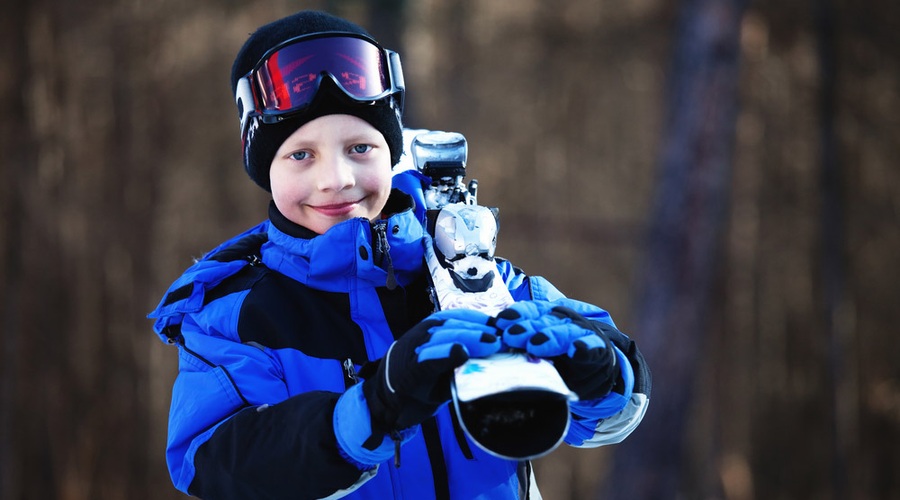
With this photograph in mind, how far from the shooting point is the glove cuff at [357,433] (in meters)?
1.51

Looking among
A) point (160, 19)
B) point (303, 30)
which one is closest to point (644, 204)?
point (160, 19)

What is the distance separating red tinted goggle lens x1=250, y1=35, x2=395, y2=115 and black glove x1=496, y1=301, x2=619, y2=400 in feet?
2.00

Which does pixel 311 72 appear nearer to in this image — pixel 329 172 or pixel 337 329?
pixel 329 172

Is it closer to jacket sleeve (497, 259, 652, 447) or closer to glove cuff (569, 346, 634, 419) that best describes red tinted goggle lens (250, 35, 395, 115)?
jacket sleeve (497, 259, 652, 447)

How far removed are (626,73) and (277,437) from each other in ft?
16.4

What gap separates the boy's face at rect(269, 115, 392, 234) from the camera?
1876 mm

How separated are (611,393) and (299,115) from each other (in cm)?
79

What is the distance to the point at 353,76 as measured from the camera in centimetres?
191

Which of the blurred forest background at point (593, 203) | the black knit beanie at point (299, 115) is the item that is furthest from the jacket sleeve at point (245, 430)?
the blurred forest background at point (593, 203)

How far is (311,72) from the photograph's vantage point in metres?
1.88

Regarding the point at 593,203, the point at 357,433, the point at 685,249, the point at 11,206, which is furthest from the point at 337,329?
the point at 11,206

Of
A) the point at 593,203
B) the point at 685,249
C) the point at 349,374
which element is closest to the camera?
the point at 349,374

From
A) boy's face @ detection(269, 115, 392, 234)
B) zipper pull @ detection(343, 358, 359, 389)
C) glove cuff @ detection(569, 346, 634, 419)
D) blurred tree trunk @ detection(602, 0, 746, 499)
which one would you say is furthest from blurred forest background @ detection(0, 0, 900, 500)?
glove cuff @ detection(569, 346, 634, 419)

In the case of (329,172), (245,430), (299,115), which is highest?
(299,115)
